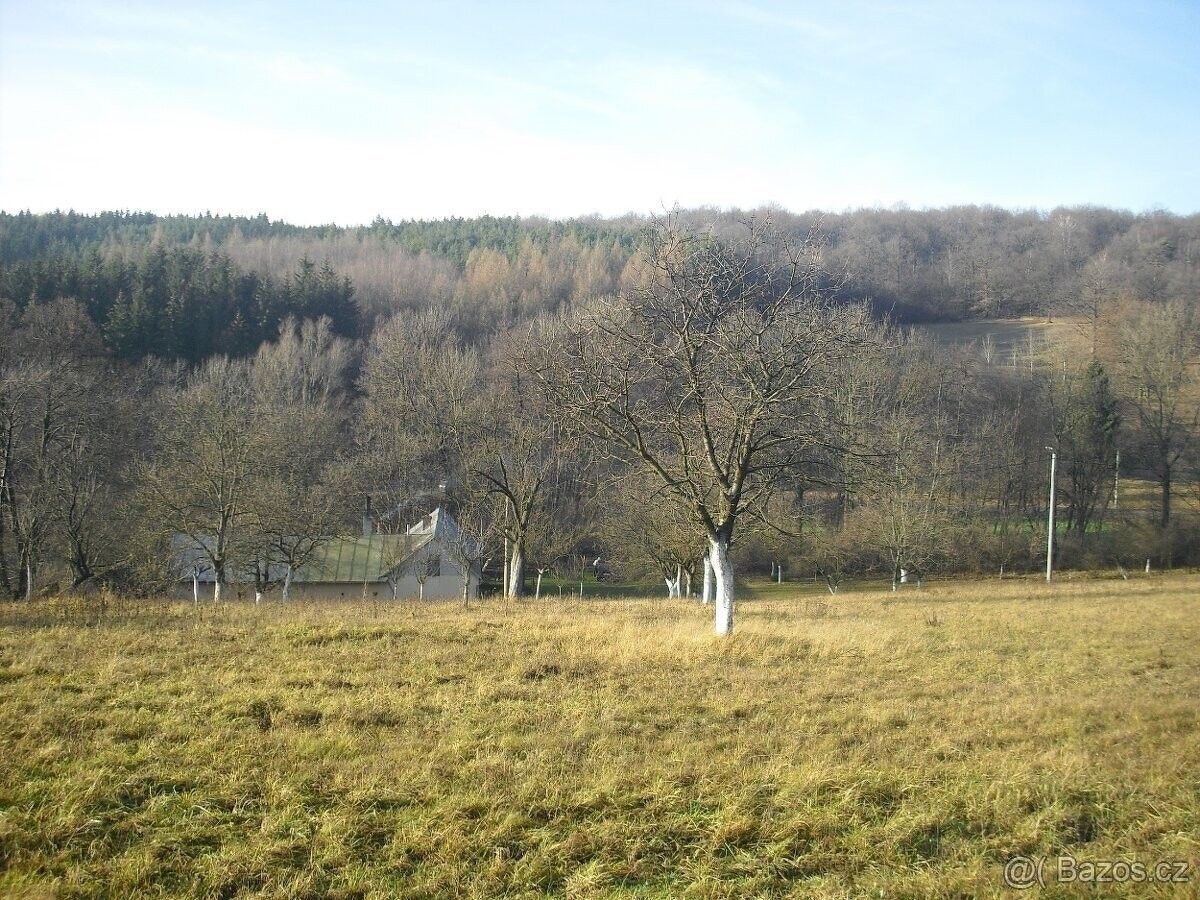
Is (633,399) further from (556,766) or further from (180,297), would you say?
(180,297)

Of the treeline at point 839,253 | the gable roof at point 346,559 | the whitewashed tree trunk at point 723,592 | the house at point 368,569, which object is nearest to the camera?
the whitewashed tree trunk at point 723,592

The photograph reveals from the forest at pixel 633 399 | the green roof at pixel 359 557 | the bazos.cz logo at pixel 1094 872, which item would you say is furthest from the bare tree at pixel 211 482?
the bazos.cz logo at pixel 1094 872

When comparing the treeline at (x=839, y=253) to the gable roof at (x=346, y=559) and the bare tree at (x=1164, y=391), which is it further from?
the gable roof at (x=346, y=559)

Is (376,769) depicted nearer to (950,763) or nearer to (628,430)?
(950,763)

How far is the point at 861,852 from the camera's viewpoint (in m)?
5.63

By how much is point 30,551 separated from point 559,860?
27.0 metres

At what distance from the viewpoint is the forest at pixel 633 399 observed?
53.2 feet

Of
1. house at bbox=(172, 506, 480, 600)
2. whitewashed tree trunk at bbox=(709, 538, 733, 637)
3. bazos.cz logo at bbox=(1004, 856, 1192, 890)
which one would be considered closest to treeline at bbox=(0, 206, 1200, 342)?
house at bbox=(172, 506, 480, 600)

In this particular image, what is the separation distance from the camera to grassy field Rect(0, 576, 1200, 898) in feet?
17.0

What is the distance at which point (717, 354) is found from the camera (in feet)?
52.1

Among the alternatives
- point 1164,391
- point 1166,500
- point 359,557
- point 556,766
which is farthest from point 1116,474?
point 556,766

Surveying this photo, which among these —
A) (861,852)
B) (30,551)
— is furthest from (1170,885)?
(30,551)

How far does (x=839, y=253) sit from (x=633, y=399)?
57.9 metres

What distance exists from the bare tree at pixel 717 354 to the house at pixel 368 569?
62.7ft
